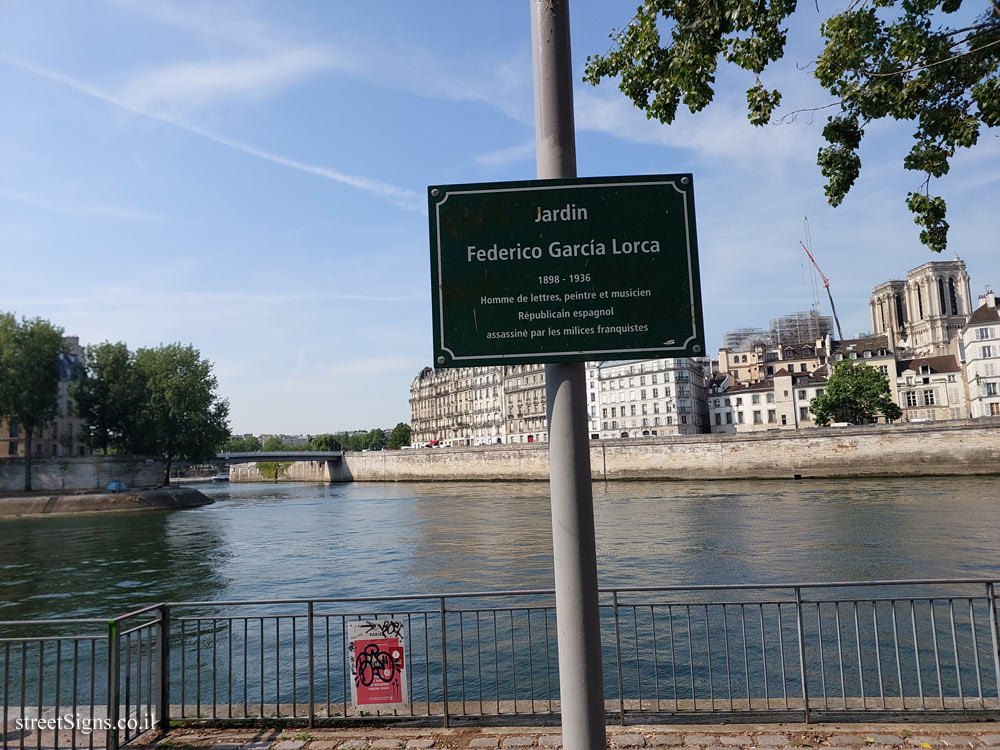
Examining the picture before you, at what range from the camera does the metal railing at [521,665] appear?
22.2 ft

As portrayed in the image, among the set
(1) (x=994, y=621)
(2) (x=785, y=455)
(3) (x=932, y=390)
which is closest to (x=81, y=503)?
(2) (x=785, y=455)

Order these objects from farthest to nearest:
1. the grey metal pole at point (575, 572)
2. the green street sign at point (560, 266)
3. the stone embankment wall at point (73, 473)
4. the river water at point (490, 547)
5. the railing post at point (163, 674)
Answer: the stone embankment wall at point (73, 473), the river water at point (490, 547), the railing post at point (163, 674), the green street sign at point (560, 266), the grey metal pole at point (575, 572)

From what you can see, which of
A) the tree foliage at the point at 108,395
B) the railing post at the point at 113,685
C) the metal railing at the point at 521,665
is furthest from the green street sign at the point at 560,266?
the tree foliage at the point at 108,395

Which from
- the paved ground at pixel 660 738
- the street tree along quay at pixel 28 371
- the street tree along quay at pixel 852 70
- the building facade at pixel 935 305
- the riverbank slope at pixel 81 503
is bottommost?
the riverbank slope at pixel 81 503

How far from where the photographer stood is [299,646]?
54.5 ft

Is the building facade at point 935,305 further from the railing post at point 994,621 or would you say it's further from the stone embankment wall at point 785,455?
the railing post at point 994,621

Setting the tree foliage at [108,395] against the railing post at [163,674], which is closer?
the railing post at [163,674]

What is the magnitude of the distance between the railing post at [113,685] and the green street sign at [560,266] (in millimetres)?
4891

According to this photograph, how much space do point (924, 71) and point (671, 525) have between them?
1224 inches

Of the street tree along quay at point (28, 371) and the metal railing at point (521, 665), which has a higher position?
the street tree along quay at point (28, 371)

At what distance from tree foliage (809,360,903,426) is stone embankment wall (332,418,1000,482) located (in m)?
21.8

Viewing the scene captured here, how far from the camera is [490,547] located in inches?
1216

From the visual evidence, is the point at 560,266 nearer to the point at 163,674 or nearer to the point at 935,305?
the point at 163,674

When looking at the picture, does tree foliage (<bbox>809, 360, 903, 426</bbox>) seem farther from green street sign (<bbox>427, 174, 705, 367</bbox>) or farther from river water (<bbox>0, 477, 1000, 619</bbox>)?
green street sign (<bbox>427, 174, 705, 367</bbox>)
